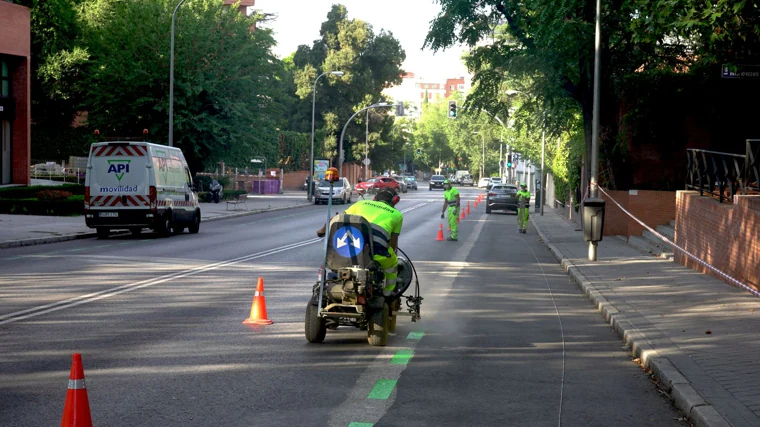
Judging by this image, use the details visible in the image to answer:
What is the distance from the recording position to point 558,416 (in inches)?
274

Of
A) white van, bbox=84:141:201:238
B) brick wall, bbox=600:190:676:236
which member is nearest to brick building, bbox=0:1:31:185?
white van, bbox=84:141:201:238

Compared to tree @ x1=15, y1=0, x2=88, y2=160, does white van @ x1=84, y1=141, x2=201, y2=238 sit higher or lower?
lower

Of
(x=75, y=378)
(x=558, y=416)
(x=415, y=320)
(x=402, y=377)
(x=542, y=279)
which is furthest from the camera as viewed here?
(x=542, y=279)

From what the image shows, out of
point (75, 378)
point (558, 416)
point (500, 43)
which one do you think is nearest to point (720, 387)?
point (558, 416)

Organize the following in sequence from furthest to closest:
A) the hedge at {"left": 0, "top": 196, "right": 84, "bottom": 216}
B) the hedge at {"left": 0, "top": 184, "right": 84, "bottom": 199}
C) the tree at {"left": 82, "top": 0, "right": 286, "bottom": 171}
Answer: the tree at {"left": 82, "top": 0, "right": 286, "bottom": 171}
the hedge at {"left": 0, "top": 184, "right": 84, "bottom": 199}
the hedge at {"left": 0, "top": 196, "right": 84, "bottom": 216}

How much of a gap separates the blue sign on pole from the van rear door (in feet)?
54.0

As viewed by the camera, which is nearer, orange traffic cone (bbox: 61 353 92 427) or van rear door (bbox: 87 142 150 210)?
orange traffic cone (bbox: 61 353 92 427)

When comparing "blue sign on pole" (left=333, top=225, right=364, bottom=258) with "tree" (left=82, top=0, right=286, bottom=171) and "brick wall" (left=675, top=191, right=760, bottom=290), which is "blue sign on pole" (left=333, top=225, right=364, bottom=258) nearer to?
"brick wall" (left=675, top=191, right=760, bottom=290)

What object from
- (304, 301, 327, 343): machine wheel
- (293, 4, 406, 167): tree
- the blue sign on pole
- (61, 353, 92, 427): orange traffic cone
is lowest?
(304, 301, 327, 343): machine wheel

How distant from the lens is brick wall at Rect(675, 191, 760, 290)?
1398cm

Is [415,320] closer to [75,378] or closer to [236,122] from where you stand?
[75,378]

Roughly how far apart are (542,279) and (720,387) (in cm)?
977

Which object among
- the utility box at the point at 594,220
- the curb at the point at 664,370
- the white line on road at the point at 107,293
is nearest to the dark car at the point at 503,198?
the utility box at the point at 594,220

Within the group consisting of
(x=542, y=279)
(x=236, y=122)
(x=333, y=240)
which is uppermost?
(x=236, y=122)
